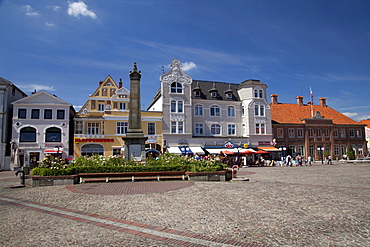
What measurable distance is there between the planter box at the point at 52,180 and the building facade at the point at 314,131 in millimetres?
39602

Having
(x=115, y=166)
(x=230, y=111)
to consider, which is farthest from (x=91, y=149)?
(x=115, y=166)

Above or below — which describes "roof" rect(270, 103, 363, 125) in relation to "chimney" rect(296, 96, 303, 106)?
below

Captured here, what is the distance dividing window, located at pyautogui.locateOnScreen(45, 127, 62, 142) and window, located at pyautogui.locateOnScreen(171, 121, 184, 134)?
15.7 metres

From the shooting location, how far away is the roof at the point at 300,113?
171ft

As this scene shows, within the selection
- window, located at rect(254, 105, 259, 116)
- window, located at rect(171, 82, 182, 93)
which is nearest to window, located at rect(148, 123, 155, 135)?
window, located at rect(171, 82, 182, 93)

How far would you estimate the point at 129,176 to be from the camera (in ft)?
56.9

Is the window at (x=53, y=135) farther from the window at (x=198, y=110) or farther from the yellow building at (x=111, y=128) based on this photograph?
the window at (x=198, y=110)

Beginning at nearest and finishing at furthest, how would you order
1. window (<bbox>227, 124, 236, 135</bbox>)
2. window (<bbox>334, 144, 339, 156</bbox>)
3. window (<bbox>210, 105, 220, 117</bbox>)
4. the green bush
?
the green bush < window (<bbox>210, 105, 220, 117</bbox>) < window (<bbox>227, 124, 236, 135</bbox>) < window (<bbox>334, 144, 339, 156</bbox>)

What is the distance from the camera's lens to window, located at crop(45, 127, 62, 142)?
39872 mm

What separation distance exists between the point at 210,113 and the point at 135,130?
25351mm

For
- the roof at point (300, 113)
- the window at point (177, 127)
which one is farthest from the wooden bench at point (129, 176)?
the roof at point (300, 113)

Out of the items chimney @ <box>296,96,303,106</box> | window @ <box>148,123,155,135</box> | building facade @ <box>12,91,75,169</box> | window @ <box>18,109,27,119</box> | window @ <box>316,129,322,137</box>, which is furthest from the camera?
chimney @ <box>296,96,303,106</box>

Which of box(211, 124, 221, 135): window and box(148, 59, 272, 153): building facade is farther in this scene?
box(211, 124, 221, 135): window

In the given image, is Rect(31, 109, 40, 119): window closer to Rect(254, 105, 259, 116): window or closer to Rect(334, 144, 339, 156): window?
Rect(254, 105, 259, 116): window
